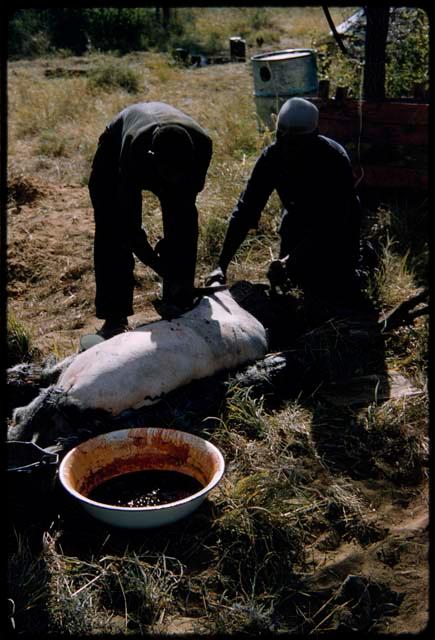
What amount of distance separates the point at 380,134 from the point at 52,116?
5285mm

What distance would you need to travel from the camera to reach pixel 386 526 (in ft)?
11.2

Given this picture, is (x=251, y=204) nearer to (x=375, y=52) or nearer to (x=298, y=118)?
(x=298, y=118)

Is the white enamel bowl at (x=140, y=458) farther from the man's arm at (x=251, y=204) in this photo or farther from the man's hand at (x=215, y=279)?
the man's arm at (x=251, y=204)

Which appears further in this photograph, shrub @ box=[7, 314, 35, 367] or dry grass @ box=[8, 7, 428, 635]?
shrub @ box=[7, 314, 35, 367]

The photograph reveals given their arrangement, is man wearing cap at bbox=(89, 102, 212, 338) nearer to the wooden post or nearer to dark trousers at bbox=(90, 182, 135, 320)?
dark trousers at bbox=(90, 182, 135, 320)

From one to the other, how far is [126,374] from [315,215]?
2.10 m

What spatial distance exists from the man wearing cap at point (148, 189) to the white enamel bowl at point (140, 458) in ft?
3.26

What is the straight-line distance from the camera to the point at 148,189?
4562 millimetres

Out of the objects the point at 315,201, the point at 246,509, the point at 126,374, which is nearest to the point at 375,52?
the point at 315,201

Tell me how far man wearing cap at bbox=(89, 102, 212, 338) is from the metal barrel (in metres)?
3.37

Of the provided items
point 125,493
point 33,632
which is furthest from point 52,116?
point 33,632

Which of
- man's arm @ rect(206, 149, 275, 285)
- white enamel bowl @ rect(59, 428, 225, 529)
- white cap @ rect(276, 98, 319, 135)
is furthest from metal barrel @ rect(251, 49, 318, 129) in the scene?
white enamel bowl @ rect(59, 428, 225, 529)

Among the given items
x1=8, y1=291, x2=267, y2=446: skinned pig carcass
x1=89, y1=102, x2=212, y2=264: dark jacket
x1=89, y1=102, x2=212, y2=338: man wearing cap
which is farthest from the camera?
x1=89, y1=102, x2=212, y2=264: dark jacket

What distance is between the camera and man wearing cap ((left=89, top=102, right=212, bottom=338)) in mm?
4047
